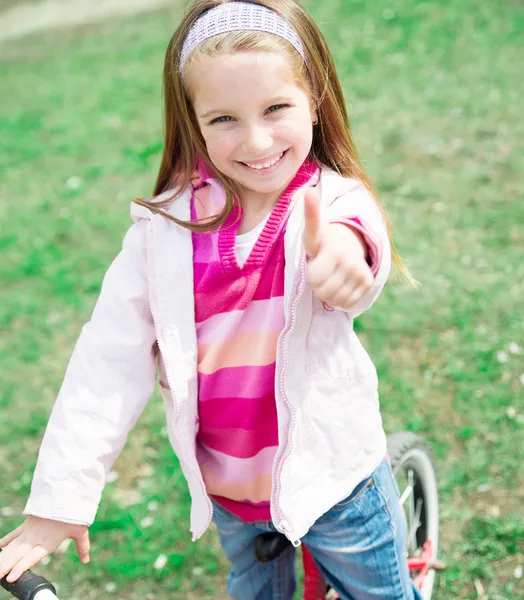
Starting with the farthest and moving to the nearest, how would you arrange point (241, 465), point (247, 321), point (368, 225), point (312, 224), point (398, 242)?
point (398, 242)
point (241, 465)
point (247, 321)
point (368, 225)
point (312, 224)

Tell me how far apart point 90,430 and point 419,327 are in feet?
8.09

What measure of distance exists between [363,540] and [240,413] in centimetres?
44

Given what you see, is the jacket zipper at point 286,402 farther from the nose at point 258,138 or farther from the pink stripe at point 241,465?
the nose at point 258,138

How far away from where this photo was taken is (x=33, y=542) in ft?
5.57

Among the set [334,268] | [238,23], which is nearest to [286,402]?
[334,268]

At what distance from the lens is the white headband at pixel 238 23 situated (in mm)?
1621

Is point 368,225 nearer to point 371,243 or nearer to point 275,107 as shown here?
point 371,243

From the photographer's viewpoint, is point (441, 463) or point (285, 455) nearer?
point (285, 455)

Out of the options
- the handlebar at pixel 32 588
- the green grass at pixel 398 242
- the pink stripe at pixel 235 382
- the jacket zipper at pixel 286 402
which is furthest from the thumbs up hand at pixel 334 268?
the green grass at pixel 398 242

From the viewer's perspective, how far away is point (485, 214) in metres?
4.70

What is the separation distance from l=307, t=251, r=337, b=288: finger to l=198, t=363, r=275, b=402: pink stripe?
0.36 meters

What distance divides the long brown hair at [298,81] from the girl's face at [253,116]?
1.3 inches

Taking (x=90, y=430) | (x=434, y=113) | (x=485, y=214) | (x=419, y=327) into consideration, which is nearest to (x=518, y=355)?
(x=419, y=327)

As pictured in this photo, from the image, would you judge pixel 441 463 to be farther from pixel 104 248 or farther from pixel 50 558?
pixel 104 248
